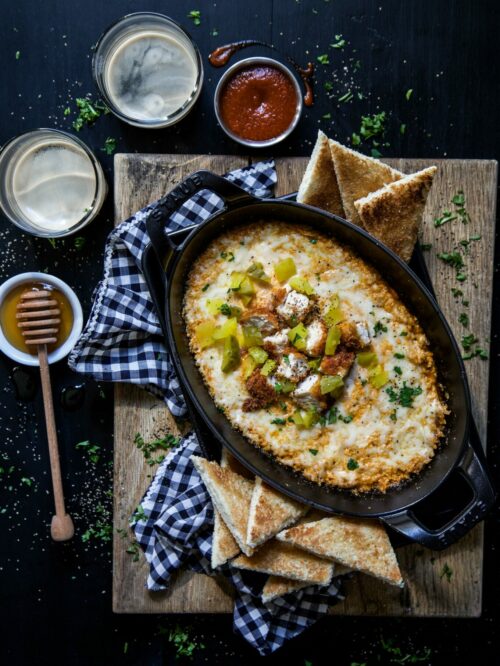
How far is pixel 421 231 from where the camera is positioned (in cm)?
449

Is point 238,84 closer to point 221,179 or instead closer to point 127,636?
point 221,179

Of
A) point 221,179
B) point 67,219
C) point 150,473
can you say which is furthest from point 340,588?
point 67,219

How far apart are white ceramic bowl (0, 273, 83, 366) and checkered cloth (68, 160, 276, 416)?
27 centimetres

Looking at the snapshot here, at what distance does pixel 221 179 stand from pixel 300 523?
2.13 m

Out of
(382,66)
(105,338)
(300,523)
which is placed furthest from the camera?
(382,66)

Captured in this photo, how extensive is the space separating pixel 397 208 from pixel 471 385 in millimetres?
1338

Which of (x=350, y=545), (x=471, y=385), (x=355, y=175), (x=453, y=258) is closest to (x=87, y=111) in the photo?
(x=355, y=175)

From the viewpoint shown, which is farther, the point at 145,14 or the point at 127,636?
the point at 127,636

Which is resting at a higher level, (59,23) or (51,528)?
(59,23)

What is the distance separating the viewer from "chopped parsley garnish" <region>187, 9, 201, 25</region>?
473 cm

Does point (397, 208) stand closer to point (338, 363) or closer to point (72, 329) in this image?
point (338, 363)

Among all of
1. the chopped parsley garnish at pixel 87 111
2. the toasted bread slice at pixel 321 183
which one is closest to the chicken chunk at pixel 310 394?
the toasted bread slice at pixel 321 183

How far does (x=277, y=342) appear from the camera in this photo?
411cm

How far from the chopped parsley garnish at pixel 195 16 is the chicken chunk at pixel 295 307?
6.97ft
